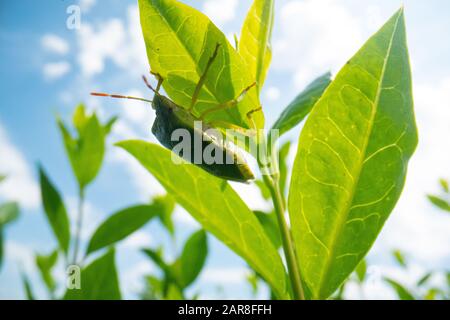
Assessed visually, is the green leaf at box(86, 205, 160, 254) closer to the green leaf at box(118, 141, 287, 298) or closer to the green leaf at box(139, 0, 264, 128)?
the green leaf at box(118, 141, 287, 298)

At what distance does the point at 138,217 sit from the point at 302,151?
5.66 feet

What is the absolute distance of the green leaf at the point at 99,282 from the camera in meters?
2.16

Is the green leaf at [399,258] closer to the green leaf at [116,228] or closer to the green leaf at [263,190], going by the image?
the green leaf at [263,190]

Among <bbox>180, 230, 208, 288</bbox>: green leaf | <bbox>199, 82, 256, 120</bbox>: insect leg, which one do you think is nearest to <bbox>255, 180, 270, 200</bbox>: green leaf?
<bbox>180, 230, 208, 288</bbox>: green leaf

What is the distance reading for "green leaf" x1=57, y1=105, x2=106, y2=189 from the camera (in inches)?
146

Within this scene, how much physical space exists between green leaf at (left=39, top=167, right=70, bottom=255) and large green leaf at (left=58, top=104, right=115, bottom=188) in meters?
0.33

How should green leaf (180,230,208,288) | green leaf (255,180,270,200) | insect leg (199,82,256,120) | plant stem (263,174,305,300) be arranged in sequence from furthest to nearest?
green leaf (255,180,270,200), green leaf (180,230,208,288), insect leg (199,82,256,120), plant stem (263,174,305,300)

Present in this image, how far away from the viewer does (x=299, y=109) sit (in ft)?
7.45

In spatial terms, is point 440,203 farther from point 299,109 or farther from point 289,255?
point 289,255

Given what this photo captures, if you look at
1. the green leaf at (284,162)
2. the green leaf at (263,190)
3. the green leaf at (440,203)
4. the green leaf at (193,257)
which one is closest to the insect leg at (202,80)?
the green leaf at (284,162)

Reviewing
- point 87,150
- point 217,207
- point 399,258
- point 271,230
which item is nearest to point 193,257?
point 271,230

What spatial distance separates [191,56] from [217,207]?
827 millimetres

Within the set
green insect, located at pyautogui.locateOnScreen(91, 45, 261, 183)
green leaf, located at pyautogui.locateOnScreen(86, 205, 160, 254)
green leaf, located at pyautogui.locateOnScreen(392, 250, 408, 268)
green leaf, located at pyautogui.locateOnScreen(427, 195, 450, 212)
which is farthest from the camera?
green leaf, located at pyautogui.locateOnScreen(392, 250, 408, 268)

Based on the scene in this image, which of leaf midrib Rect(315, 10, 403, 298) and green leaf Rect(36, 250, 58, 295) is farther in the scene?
green leaf Rect(36, 250, 58, 295)
